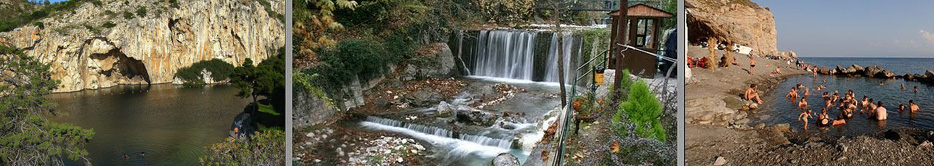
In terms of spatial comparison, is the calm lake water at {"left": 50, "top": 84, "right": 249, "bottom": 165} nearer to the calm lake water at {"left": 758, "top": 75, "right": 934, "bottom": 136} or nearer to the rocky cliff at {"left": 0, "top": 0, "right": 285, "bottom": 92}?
the rocky cliff at {"left": 0, "top": 0, "right": 285, "bottom": 92}

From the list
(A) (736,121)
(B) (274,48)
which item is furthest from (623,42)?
(B) (274,48)

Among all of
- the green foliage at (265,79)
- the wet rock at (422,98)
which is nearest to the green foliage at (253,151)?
the green foliage at (265,79)

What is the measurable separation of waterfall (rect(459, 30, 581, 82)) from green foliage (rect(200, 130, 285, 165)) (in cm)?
221

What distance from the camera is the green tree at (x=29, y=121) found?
609 cm

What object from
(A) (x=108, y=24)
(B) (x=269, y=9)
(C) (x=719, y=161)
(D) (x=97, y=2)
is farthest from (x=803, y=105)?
(A) (x=108, y=24)

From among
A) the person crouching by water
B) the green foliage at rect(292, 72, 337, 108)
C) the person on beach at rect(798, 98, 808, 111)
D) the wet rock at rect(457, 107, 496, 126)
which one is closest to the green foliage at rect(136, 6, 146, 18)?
Answer: the green foliage at rect(292, 72, 337, 108)

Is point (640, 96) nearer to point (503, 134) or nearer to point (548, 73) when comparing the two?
point (548, 73)

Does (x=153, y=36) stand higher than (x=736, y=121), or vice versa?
(x=153, y=36)

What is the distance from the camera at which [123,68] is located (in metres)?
14.8

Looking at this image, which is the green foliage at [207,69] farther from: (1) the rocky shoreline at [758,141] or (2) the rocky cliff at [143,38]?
(1) the rocky shoreline at [758,141]

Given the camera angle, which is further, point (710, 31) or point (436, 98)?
point (710, 31)

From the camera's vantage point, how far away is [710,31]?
6598 mm

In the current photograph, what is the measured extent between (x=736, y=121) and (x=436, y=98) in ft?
10.9

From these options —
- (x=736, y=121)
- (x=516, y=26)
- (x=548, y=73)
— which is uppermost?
(x=516, y=26)
